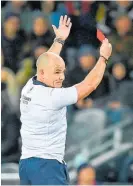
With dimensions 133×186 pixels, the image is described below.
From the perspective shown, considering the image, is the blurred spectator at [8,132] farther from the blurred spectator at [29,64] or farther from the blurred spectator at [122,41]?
the blurred spectator at [122,41]

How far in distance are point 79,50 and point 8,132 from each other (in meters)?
1.01

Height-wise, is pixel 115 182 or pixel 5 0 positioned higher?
pixel 5 0

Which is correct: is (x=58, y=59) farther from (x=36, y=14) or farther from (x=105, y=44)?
(x=36, y=14)

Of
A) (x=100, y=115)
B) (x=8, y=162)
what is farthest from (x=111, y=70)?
(x=8, y=162)

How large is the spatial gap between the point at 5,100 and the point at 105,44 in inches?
69.7

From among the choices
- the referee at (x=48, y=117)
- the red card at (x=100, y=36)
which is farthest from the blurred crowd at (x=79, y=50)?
the referee at (x=48, y=117)

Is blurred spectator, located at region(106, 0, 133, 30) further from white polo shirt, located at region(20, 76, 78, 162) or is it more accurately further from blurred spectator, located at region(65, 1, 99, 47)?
white polo shirt, located at region(20, 76, 78, 162)

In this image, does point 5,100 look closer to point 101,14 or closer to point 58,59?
point 101,14

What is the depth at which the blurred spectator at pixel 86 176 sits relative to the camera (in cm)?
591

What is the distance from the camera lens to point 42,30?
5.95 metres

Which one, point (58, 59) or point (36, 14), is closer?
point (58, 59)

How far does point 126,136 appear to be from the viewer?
5.91 m

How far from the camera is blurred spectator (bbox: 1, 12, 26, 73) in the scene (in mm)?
6000

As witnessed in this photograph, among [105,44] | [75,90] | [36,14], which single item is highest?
[36,14]
